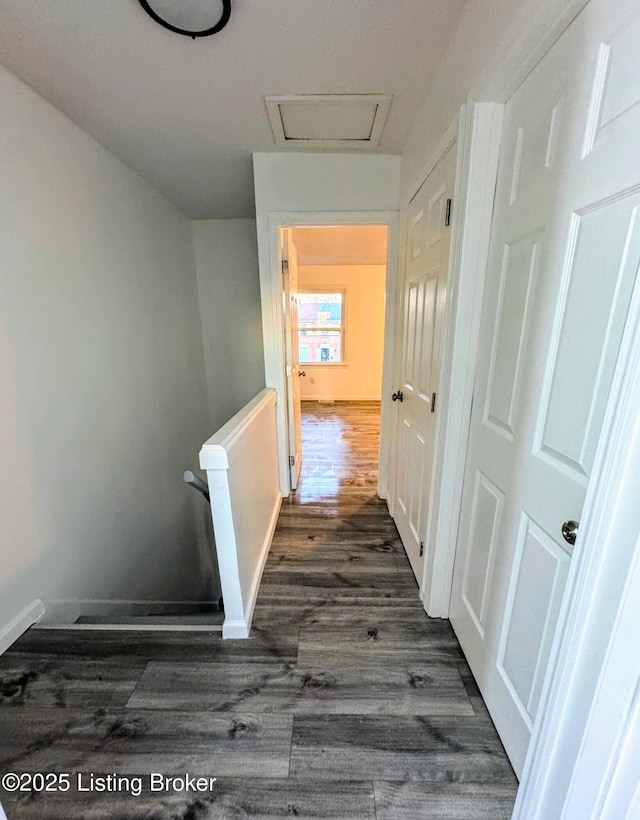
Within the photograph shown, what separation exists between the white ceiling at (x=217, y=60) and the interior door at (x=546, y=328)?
614mm

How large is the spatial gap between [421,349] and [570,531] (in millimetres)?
1131

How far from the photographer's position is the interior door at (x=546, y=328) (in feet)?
2.23

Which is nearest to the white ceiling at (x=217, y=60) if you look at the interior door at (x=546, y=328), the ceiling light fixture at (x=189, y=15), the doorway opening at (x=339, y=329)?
the ceiling light fixture at (x=189, y=15)

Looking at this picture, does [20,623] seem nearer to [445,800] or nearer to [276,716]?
[276,716]

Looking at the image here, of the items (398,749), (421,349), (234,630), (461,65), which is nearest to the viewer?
(398,749)

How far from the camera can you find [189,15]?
3.71 ft

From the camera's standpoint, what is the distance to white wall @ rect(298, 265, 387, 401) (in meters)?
5.84

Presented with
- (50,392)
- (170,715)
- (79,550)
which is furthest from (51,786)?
(50,392)

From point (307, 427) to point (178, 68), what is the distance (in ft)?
12.5

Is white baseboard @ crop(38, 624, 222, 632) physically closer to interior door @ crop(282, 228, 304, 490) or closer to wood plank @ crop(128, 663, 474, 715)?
wood plank @ crop(128, 663, 474, 715)

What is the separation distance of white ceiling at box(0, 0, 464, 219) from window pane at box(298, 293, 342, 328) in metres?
4.07

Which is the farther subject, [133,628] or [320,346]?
[320,346]

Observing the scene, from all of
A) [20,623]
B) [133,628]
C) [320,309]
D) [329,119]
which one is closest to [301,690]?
[133,628]

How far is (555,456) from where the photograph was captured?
33.8 inches
